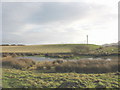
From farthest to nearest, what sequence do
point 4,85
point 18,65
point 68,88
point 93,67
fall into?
point 18,65, point 93,67, point 4,85, point 68,88

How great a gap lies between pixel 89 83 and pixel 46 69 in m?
7.90

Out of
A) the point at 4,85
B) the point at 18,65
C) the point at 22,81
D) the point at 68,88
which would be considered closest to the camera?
the point at 68,88

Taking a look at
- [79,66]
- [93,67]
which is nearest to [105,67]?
[93,67]

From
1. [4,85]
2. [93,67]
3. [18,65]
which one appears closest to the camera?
[4,85]

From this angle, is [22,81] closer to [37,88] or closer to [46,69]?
[37,88]

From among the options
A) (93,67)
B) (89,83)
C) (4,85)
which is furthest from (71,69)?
(4,85)

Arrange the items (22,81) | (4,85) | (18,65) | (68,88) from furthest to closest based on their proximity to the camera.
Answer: (18,65)
(22,81)
(4,85)
(68,88)

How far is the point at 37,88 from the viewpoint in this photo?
989 centimetres

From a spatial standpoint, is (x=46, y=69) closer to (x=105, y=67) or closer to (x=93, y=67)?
(x=93, y=67)

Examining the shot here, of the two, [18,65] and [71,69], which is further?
[18,65]

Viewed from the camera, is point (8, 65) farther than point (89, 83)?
Yes

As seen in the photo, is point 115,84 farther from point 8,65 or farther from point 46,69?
point 8,65

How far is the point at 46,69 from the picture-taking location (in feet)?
58.9

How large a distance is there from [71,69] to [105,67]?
3888mm
